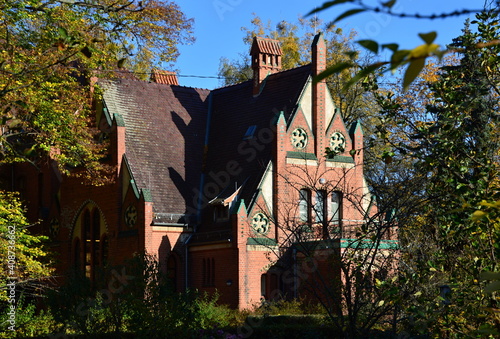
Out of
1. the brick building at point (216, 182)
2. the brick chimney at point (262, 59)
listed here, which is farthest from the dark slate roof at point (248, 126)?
the brick chimney at point (262, 59)

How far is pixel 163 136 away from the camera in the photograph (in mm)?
35938

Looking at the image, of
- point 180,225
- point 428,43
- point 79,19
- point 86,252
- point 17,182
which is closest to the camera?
point 428,43

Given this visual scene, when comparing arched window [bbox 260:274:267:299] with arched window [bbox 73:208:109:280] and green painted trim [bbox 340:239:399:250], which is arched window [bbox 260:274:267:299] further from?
arched window [bbox 73:208:109:280]

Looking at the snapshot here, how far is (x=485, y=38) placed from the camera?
9805 mm

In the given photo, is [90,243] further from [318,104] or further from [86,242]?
[318,104]

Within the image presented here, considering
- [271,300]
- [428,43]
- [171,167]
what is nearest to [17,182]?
[171,167]

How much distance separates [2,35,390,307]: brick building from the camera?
31.4 m

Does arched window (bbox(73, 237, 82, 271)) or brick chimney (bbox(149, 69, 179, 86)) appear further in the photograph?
brick chimney (bbox(149, 69, 179, 86))

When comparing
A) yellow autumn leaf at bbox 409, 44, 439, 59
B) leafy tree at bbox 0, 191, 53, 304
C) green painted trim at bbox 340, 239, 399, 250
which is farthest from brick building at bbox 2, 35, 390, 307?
yellow autumn leaf at bbox 409, 44, 439, 59

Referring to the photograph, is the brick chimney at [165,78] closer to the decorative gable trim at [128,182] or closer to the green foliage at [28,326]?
the decorative gable trim at [128,182]

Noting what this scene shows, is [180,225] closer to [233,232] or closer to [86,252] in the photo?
[233,232]

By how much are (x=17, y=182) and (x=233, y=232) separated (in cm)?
1569

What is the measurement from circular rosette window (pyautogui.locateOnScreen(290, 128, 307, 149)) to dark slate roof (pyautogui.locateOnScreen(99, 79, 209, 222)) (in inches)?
213

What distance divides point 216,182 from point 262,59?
674 cm
